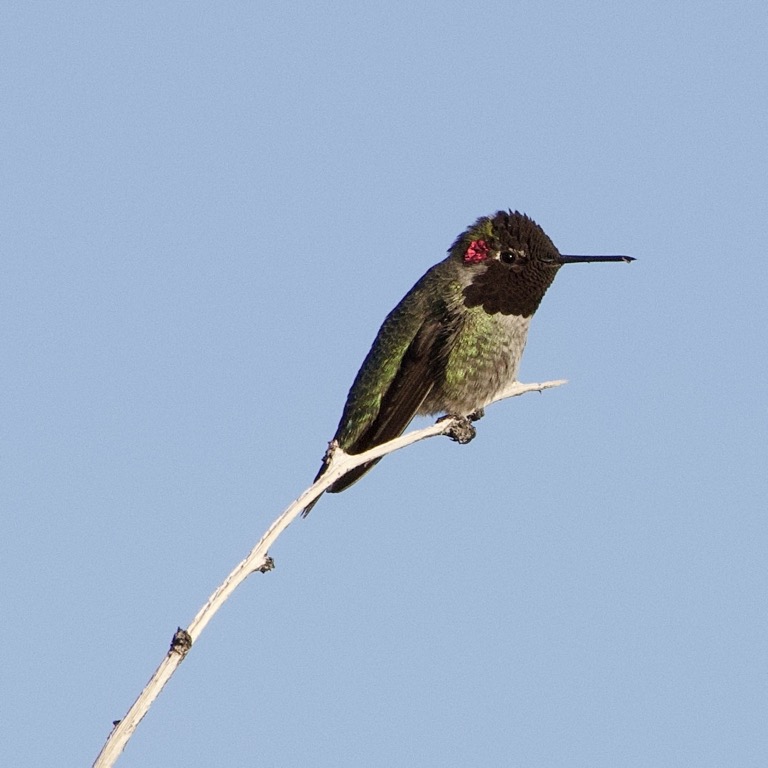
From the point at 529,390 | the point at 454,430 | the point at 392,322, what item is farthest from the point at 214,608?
the point at 392,322

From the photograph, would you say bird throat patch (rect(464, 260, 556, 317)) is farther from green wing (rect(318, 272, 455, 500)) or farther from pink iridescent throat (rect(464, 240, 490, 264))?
green wing (rect(318, 272, 455, 500))

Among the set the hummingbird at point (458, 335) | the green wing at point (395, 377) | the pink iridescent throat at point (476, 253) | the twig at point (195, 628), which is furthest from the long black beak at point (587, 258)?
the twig at point (195, 628)

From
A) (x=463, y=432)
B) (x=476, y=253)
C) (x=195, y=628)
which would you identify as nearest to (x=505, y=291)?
(x=476, y=253)

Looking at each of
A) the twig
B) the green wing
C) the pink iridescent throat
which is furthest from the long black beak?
the twig

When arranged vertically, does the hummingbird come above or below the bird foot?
above

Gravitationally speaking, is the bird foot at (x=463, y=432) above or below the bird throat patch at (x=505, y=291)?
below

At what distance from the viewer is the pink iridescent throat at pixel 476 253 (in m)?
8.84

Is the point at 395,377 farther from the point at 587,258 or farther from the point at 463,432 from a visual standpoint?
the point at 587,258

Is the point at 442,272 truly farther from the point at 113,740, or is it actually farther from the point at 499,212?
the point at 113,740

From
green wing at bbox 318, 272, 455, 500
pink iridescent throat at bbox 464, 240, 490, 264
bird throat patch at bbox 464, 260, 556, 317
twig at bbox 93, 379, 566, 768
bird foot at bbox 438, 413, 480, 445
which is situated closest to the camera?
twig at bbox 93, 379, 566, 768

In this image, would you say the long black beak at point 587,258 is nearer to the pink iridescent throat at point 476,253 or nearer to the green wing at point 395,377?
the pink iridescent throat at point 476,253

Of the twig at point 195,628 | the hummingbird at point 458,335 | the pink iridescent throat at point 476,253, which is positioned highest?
the pink iridescent throat at point 476,253

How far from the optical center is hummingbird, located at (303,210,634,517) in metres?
8.31

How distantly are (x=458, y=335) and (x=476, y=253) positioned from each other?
79cm
